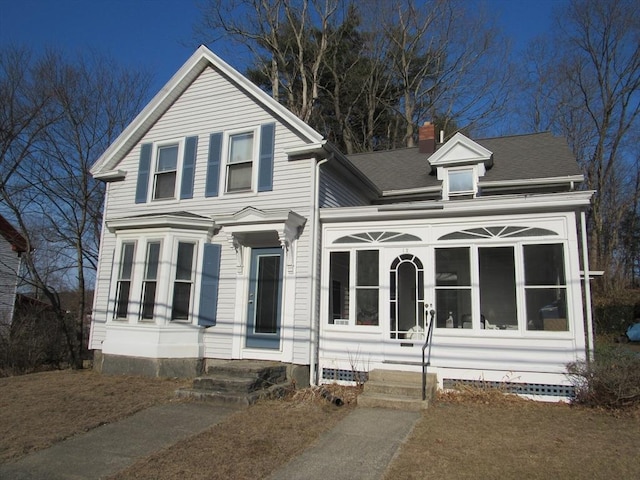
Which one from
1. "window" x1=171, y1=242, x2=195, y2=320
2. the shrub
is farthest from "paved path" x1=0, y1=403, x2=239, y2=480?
the shrub

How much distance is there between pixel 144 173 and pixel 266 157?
Answer: 3510mm

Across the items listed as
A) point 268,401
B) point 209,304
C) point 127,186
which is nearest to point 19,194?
point 127,186

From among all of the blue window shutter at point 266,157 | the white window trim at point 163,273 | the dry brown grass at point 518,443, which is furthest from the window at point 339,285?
the white window trim at point 163,273

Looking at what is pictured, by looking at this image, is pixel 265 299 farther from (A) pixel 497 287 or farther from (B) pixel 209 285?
(A) pixel 497 287

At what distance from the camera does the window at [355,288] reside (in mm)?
8961

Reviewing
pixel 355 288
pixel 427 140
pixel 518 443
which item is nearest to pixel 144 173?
pixel 355 288

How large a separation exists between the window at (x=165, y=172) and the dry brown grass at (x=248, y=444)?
20.1 feet

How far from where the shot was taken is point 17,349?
1122 cm

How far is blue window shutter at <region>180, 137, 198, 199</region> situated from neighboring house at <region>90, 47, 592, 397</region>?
0.11 ft

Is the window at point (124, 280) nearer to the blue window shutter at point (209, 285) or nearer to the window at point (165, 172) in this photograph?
the window at point (165, 172)

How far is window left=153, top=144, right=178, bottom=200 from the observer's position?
1108cm

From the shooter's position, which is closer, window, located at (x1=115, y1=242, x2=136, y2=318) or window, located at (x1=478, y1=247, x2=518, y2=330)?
window, located at (x1=478, y1=247, x2=518, y2=330)

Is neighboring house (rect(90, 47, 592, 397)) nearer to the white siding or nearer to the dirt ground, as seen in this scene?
the white siding

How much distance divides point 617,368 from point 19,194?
1637cm
